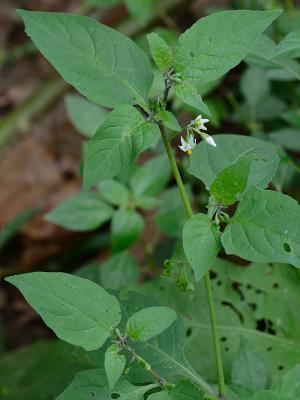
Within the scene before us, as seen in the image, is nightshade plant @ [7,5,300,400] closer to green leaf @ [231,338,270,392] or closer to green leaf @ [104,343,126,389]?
green leaf @ [104,343,126,389]

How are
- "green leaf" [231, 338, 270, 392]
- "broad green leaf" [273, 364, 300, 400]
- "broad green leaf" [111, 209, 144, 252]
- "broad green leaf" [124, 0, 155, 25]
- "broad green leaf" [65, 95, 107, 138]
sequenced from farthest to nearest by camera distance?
"broad green leaf" [124, 0, 155, 25], "broad green leaf" [65, 95, 107, 138], "broad green leaf" [111, 209, 144, 252], "green leaf" [231, 338, 270, 392], "broad green leaf" [273, 364, 300, 400]

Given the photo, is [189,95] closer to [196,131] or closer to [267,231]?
[196,131]

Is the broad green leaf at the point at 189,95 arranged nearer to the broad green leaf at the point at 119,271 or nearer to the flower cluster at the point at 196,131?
the flower cluster at the point at 196,131

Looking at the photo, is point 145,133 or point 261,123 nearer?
point 145,133

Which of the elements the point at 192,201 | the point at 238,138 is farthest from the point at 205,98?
the point at 238,138

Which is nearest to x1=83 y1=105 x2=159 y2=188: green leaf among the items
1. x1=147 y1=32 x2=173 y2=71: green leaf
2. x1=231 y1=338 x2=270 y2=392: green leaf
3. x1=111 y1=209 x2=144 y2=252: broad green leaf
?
x1=147 y1=32 x2=173 y2=71: green leaf

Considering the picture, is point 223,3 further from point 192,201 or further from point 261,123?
point 192,201

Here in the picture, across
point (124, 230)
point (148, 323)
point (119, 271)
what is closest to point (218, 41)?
point (148, 323)
